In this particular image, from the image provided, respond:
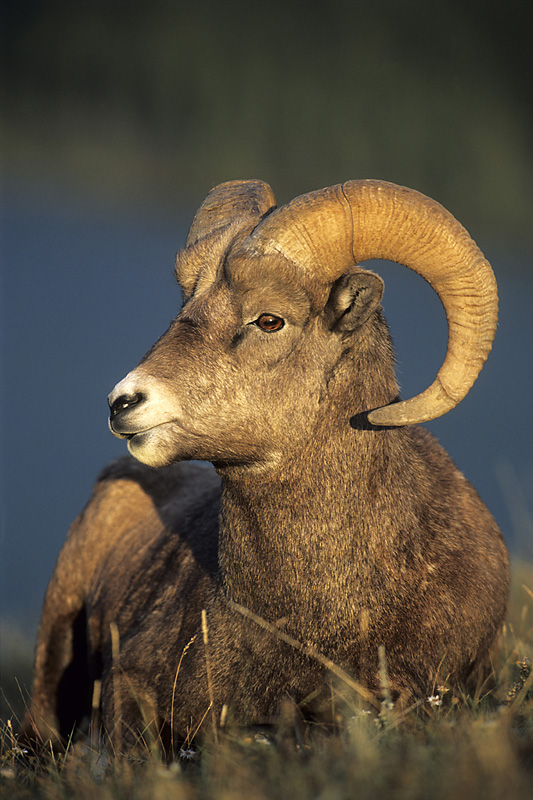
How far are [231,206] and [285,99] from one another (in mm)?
65713

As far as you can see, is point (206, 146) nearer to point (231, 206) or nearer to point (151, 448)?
point (231, 206)

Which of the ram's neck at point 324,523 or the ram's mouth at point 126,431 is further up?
the ram's mouth at point 126,431

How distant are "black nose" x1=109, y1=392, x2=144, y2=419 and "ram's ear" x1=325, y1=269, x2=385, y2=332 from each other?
3.55 feet

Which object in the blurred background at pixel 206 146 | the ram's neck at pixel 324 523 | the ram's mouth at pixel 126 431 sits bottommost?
the ram's neck at pixel 324 523

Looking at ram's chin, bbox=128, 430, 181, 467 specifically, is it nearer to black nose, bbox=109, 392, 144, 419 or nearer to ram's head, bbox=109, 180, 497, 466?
ram's head, bbox=109, 180, 497, 466

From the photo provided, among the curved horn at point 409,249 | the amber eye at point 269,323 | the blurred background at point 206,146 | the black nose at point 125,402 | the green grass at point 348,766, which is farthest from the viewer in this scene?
the blurred background at point 206,146

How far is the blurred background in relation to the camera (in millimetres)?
44594

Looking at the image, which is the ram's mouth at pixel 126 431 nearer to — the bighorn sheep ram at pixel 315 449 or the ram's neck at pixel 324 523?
the bighorn sheep ram at pixel 315 449

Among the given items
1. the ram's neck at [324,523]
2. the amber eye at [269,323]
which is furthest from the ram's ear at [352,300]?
the ram's neck at [324,523]

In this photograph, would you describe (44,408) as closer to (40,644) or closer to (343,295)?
(40,644)

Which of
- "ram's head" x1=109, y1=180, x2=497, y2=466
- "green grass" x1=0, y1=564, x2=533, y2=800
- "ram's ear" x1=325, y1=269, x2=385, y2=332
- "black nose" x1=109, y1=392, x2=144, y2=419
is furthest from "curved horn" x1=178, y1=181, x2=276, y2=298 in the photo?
"green grass" x1=0, y1=564, x2=533, y2=800

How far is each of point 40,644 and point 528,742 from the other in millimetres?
5081

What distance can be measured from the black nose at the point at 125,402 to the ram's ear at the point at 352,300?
42.6 inches

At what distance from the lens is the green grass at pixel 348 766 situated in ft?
9.41
